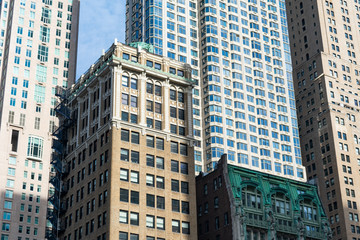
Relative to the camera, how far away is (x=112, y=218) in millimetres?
101500

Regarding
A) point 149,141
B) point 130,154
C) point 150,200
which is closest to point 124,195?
point 150,200

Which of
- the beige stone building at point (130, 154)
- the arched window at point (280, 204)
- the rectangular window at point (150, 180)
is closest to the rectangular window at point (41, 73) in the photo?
the beige stone building at point (130, 154)

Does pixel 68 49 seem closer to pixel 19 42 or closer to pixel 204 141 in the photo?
pixel 19 42

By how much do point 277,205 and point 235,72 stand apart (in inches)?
2636

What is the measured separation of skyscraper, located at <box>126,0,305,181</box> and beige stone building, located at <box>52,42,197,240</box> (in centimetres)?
4492

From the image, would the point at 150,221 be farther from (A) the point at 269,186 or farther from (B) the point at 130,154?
(A) the point at 269,186

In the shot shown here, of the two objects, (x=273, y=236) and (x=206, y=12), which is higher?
(x=206, y=12)

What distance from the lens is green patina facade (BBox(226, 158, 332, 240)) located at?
4414 inches

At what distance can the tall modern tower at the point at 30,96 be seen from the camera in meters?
167

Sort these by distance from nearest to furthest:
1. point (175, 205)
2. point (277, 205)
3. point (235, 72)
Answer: point (175, 205) < point (277, 205) < point (235, 72)

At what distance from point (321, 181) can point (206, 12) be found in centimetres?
5937

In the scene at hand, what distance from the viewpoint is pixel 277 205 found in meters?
117

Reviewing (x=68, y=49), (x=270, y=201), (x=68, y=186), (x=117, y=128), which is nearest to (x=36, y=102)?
(x=68, y=49)

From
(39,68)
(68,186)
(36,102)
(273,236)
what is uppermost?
(39,68)
